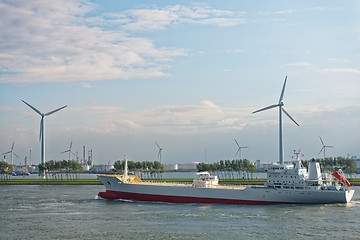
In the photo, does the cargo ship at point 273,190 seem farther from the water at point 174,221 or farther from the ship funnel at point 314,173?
the water at point 174,221

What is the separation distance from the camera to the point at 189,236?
42.0 m

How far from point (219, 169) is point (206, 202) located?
77439mm

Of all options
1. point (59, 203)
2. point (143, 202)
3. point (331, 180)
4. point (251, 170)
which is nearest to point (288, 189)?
point (331, 180)

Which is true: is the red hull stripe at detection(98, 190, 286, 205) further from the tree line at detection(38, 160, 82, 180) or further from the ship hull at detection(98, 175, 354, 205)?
the tree line at detection(38, 160, 82, 180)

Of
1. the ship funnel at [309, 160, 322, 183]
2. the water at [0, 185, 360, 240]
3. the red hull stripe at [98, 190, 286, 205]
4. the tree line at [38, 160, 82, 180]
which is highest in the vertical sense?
the tree line at [38, 160, 82, 180]

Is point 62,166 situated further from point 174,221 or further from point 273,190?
point 174,221

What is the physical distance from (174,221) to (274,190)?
19.6 metres

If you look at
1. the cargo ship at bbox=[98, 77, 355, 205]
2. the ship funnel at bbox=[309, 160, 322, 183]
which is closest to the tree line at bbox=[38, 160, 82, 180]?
the cargo ship at bbox=[98, 77, 355, 205]

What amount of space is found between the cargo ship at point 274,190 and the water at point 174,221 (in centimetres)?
220

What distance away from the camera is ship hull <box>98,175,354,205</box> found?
64.1m

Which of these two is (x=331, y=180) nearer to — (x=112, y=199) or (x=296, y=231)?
(x=296, y=231)

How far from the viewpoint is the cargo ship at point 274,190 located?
6431cm

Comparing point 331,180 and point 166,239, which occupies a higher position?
point 331,180

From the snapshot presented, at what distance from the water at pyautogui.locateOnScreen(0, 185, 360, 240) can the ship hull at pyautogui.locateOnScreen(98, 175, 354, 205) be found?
183 cm
